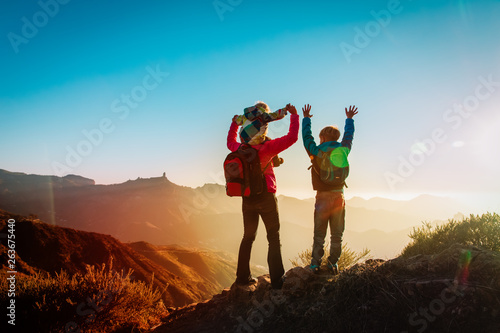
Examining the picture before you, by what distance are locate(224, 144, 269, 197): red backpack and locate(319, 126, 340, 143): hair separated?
115cm

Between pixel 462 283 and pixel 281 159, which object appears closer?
pixel 462 283

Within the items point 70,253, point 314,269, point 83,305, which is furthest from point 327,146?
point 70,253

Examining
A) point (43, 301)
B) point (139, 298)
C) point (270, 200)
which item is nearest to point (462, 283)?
point (270, 200)

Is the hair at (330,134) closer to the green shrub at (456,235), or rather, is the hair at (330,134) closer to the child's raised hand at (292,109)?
the child's raised hand at (292,109)

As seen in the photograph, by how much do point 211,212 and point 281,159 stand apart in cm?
12571

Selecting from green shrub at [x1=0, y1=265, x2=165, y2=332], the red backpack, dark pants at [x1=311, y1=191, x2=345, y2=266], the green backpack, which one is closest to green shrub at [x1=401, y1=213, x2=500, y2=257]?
dark pants at [x1=311, y1=191, x2=345, y2=266]

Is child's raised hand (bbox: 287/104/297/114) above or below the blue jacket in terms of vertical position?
above

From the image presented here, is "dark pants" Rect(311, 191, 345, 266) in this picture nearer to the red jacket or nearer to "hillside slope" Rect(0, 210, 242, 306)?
the red jacket

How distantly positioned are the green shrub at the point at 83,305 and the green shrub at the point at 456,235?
4518 millimetres

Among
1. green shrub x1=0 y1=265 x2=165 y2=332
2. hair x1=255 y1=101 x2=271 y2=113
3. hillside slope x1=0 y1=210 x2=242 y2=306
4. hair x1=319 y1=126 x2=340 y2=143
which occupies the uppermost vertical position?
hair x1=255 y1=101 x2=271 y2=113

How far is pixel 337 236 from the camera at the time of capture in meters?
3.61

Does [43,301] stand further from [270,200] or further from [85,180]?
[85,180]

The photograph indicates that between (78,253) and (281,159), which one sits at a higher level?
(281,159)

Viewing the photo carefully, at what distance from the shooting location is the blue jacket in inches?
136
